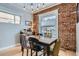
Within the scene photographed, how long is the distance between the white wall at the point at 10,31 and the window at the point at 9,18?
0.23 ft

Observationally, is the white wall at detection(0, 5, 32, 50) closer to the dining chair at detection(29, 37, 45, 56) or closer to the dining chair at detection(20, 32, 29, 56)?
the dining chair at detection(20, 32, 29, 56)

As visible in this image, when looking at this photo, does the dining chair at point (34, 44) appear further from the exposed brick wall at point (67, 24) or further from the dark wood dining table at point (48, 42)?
the exposed brick wall at point (67, 24)

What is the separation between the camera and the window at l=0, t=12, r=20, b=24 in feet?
5.92

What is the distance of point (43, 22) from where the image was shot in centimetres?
195

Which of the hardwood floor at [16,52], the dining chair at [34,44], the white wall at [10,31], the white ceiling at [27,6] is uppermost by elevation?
the white ceiling at [27,6]

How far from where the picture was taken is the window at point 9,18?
1.81 metres

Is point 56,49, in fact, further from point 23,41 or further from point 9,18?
point 9,18

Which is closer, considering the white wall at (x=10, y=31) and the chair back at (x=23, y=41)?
the white wall at (x=10, y=31)

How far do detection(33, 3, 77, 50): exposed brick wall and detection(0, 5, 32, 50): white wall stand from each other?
1.86ft

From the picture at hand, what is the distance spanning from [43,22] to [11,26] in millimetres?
618

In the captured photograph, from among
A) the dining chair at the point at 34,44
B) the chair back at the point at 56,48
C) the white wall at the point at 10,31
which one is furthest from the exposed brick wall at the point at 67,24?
the white wall at the point at 10,31

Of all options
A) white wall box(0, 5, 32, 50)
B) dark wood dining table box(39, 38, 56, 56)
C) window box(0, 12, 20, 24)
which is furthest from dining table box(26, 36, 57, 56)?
window box(0, 12, 20, 24)

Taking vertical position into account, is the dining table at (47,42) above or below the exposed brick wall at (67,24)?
below

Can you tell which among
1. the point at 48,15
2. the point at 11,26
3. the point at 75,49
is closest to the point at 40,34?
the point at 48,15
